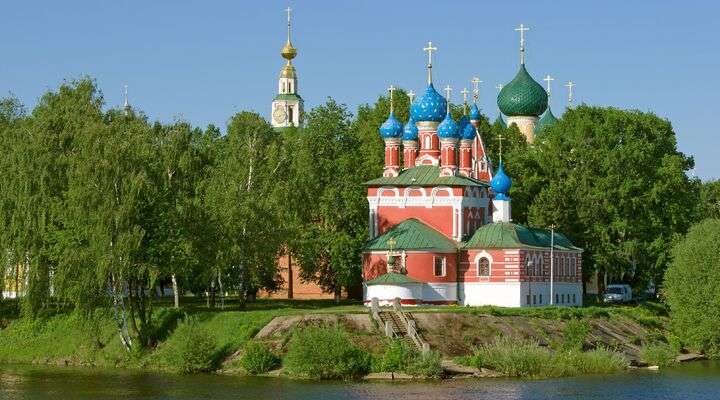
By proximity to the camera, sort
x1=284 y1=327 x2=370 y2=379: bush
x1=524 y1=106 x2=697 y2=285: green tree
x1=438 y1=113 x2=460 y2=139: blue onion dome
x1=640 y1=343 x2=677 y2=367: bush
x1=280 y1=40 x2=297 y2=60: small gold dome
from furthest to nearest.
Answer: x1=280 y1=40 x2=297 y2=60: small gold dome, x1=524 y1=106 x2=697 y2=285: green tree, x1=438 y1=113 x2=460 y2=139: blue onion dome, x1=640 y1=343 x2=677 y2=367: bush, x1=284 y1=327 x2=370 y2=379: bush

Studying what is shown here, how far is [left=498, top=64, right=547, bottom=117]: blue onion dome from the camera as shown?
98.5 m

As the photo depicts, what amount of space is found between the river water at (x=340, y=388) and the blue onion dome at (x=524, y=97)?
40.4 meters

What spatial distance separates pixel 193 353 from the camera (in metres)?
59.9

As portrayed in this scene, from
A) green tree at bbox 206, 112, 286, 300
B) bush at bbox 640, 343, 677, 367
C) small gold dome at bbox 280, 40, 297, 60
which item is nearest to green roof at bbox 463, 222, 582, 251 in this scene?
bush at bbox 640, 343, 677, 367

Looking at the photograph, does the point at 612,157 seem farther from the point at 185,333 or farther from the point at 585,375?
the point at 185,333

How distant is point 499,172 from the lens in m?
75.4

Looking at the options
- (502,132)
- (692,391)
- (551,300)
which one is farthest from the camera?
(502,132)

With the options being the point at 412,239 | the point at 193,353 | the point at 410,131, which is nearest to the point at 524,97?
the point at 410,131

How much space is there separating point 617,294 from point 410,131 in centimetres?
1518

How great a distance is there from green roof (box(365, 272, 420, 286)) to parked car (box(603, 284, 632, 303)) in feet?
54.1

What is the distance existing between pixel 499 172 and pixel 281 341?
20.0m

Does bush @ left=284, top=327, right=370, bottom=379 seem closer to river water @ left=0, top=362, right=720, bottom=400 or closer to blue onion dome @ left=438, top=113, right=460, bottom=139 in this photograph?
river water @ left=0, top=362, right=720, bottom=400

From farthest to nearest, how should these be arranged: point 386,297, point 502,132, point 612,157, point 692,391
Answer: point 502,132 < point 612,157 < point 386,297 < point 692,391

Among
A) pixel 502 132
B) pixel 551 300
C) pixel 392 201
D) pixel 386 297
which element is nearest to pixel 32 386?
pixel 386 297
